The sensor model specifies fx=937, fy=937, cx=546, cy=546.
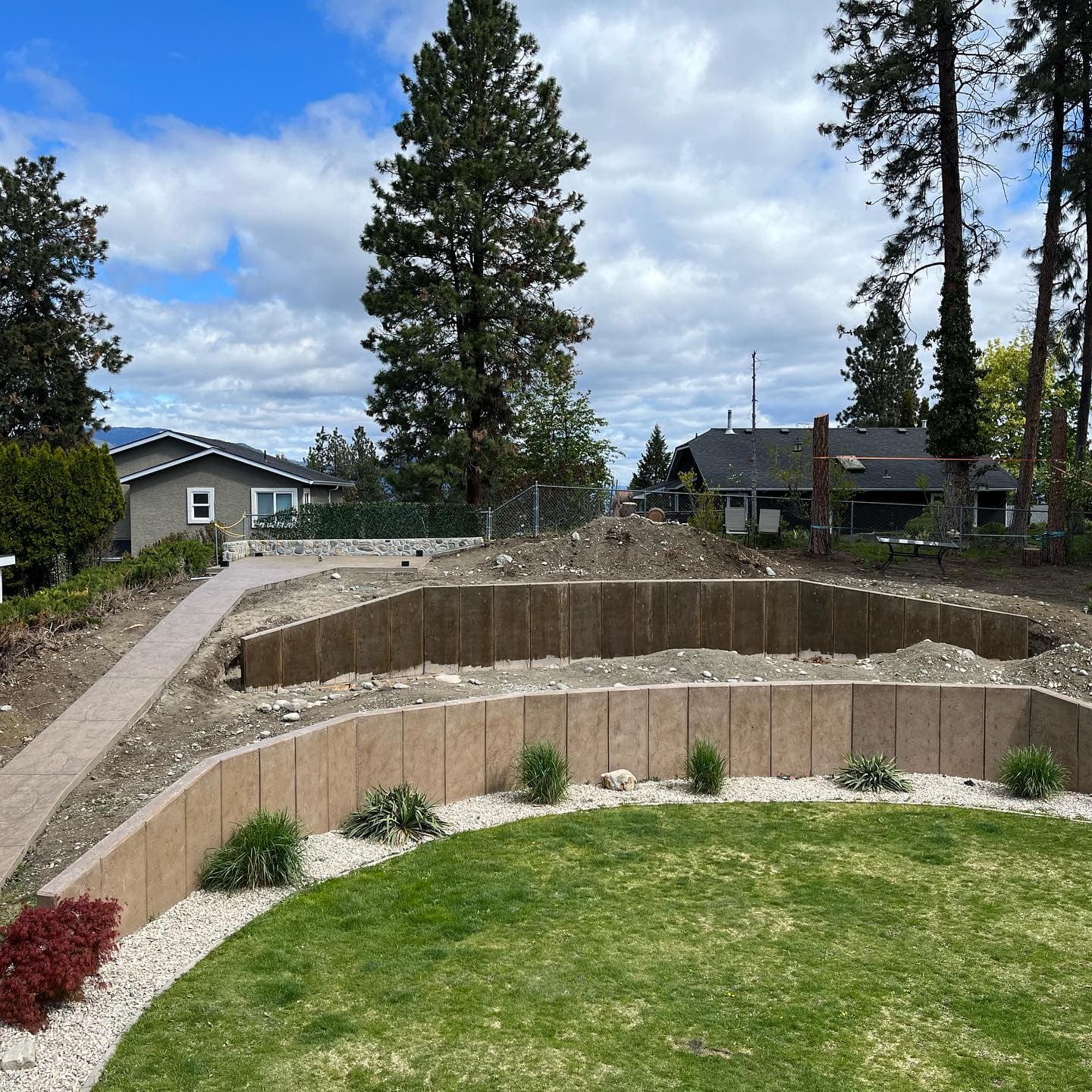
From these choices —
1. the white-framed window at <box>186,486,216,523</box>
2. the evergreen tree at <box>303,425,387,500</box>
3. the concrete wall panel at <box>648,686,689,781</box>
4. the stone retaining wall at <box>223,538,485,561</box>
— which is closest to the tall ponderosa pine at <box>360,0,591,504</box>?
the stone retaining wall at <box>223,538,485,561</box>

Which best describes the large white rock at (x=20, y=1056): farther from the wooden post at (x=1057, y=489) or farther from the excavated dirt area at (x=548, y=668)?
the wooden post at (x=1057, y=489)

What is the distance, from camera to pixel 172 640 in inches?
440

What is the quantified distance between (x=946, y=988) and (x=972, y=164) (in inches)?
789

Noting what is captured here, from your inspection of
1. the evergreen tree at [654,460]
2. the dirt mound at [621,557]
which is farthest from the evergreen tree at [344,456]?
the dirt mound at [621,557]

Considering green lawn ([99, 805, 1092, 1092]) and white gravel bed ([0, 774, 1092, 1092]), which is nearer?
green lawn ([99, 805, 1092, 1092])

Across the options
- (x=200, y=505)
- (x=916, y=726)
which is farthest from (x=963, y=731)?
(x=200, y=505)

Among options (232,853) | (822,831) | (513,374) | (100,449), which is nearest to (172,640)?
(232,853)

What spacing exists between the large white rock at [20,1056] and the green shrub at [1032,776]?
866 cm

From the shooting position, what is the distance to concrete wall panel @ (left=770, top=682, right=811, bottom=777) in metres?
9.85

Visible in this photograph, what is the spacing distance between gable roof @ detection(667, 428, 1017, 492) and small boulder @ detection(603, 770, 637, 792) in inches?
947

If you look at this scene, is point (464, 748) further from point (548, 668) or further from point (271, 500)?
point (271, 500)

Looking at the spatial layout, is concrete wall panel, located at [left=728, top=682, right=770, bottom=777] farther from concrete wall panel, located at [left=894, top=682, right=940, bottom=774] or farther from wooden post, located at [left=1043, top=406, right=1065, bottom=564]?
wooden post, located at [left=1043, top=406, right=1065, bottom=564]

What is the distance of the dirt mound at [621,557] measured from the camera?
54.6 ft

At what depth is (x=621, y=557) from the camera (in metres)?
17.2
